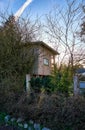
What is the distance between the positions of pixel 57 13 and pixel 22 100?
9532mm

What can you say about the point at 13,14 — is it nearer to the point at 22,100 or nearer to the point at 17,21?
the point at 17,21

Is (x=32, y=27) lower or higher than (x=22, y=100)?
higher

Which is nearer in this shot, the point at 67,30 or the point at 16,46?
the point at 16,46

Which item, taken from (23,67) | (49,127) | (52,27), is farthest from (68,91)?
(52,27)

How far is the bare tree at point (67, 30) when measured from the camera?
15196 mm

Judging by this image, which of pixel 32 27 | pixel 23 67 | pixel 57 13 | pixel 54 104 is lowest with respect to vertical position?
pixel 54 104

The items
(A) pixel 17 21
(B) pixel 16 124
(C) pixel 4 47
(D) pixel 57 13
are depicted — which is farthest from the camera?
(D) pixel 57 13

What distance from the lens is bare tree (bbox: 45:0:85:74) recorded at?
15196mm

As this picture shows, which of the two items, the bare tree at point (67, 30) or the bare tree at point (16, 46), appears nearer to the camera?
the bare tree at point (16, 46)

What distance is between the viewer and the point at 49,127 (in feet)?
20.0

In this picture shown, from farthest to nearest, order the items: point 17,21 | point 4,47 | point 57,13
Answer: point 57,13 < point 17,21 < point 4,47

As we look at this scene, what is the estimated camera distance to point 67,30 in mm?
15531

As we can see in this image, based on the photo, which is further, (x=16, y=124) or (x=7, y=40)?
(x=7, y=40)

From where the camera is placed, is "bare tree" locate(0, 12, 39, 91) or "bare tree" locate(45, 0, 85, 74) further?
"bare tree" locate(45, 0, 85, 74)
